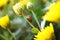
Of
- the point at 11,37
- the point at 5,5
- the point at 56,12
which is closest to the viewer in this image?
the point at 56,12

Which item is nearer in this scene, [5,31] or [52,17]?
[52,17]

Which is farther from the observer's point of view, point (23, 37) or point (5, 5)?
point (5, 5)

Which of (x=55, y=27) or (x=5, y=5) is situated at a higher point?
(x=5, y=5)

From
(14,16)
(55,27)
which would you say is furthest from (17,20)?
(55,27)

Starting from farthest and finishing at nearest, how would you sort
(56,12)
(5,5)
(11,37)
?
(5,5) < (11,37) < (56,12)

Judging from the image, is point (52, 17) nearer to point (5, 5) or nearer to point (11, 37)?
point (11, 37)

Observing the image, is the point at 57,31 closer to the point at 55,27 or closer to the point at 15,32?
the point at 55,27

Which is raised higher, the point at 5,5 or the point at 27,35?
the point at 5,5

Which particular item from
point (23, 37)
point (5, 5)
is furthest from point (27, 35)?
point (5, 5)
